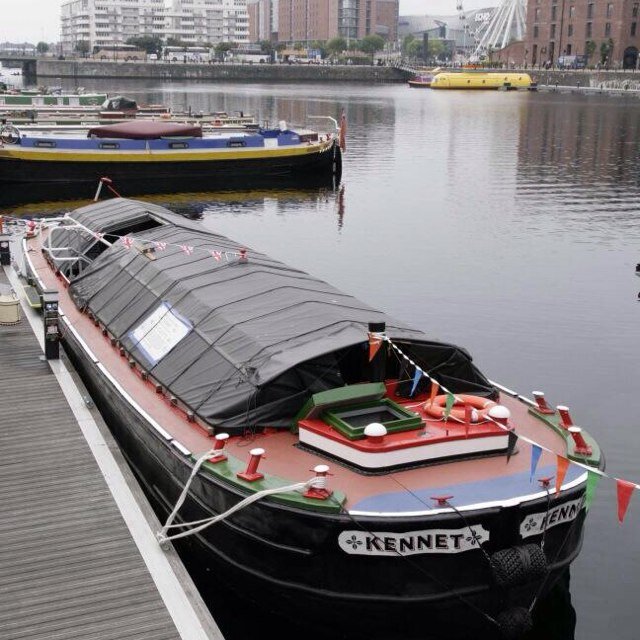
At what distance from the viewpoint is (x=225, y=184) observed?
2322 inches

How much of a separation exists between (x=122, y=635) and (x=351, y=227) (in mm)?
35869

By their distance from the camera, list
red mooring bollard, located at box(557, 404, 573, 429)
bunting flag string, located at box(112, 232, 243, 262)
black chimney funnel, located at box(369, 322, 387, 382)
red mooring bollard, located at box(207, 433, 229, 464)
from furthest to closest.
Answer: bunting flag string, located at box(112, 232, 243, 262) < red mooring bollard, located at box(557, 404, 573, 429) < black chimney funnel, located at box(369, 322, 387, 382) < red mooring bollard, located at box(207, 433, 229, 464)

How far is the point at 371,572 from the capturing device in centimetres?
1123

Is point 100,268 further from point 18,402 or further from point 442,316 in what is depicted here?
point 442,316

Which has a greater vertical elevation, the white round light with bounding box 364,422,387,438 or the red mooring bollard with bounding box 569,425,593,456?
Answer: the white round light with bounding box 364,422,387,438

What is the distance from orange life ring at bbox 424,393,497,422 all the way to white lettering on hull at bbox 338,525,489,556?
7.45 feet

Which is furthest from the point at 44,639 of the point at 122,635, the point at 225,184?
the point at 225,184

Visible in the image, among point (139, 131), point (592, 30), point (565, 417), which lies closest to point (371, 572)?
point (565, 417)

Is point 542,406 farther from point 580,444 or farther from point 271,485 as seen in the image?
point 271,485

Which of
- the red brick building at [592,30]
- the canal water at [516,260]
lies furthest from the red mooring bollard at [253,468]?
the red brick building at [592,30]

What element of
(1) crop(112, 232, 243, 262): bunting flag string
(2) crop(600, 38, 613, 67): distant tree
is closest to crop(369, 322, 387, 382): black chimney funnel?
(1) crop(112, 232, 243, 262): bunting flag string

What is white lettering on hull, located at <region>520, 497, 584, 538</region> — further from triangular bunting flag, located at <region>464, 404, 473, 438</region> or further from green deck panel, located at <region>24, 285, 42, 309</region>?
green deck panel, located at <region>24, 285, 42, 309</region>

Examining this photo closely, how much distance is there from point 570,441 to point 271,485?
15.8 feet

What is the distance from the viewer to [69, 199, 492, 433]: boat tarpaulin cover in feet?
43.8
